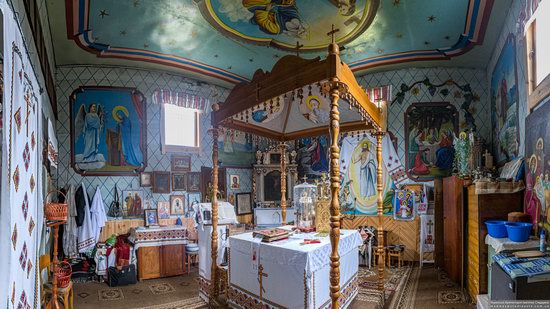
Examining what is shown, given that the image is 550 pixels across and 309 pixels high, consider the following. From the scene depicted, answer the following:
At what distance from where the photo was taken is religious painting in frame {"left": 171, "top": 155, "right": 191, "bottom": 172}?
7992 millimetres

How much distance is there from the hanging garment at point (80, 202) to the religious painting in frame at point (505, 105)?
25.7 ft

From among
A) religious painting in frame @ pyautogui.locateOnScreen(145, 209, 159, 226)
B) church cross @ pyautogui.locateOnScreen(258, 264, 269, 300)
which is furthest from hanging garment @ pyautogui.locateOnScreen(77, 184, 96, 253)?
church cross @ pyautogui.locateOnScreen(258, 264, 269, 300)

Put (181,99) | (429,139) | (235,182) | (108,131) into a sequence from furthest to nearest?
(235,182) → (181,99) → (429,139) → (108,131)

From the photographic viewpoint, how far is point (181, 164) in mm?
8078

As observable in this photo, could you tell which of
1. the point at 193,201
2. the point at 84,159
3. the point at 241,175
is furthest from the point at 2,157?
the point at 241,175

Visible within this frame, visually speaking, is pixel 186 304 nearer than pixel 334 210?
No

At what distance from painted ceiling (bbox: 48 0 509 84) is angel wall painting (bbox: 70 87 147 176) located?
843mm

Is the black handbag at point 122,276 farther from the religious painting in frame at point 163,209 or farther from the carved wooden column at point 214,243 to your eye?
the carved wooden column at point 214,243

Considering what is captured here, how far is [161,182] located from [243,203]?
2.31 meters

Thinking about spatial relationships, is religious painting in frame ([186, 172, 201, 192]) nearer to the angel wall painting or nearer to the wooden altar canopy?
the angel wall painting

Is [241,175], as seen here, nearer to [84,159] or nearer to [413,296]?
[84,159]

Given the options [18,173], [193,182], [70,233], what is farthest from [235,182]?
[18,173]

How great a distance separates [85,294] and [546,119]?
7180mm

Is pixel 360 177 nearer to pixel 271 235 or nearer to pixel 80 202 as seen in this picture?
pixel 271 235
